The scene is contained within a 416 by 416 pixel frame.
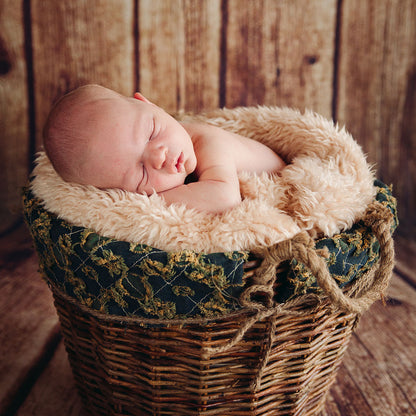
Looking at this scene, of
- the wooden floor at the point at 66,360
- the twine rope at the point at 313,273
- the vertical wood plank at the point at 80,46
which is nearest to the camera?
the twine rope at the point at 313,273

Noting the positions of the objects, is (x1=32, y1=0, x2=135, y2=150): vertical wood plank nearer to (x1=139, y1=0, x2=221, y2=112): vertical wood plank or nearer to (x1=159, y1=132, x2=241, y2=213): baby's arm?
(x1=139, y1=0, x2=221, y2=112): vertical wood plank

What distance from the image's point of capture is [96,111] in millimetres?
794

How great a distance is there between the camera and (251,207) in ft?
2.37

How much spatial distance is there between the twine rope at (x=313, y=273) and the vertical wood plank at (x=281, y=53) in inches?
37.3

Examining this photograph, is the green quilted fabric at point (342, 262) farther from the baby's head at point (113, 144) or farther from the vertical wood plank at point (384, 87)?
the vertical wood plank at point (384, 87)

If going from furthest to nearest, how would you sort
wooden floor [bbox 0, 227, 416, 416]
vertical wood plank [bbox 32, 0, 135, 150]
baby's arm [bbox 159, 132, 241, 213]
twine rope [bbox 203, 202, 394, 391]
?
vertical wood plank [bbox 32, 0, 135, 150]
wooden floor [bbox 0, 227, 416, 416]
baby's arm [bbox 159, 132, 241, 213]
twine rope [bbox 203, 202, 394, 391]

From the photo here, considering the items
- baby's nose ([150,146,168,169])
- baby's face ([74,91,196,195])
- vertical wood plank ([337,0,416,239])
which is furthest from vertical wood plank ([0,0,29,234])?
vertical wood plank ([337,0,416,239])

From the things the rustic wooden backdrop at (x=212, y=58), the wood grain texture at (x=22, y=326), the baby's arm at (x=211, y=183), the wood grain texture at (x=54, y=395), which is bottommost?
the wood grain texture at (x=54, y=395)

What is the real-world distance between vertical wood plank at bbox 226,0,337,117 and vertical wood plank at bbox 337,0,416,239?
7 centimetres

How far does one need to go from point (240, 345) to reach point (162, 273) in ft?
0.58

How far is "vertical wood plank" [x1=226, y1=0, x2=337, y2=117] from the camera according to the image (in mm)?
1487

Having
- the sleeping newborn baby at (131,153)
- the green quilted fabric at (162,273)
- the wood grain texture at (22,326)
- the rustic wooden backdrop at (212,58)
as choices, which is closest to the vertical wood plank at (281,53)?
the rustic wooden backdrop at (212,58)

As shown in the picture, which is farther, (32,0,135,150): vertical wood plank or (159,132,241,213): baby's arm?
(32,0,135,150): vertical wood plank

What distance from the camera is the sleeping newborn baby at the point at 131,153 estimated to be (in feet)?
2.57
